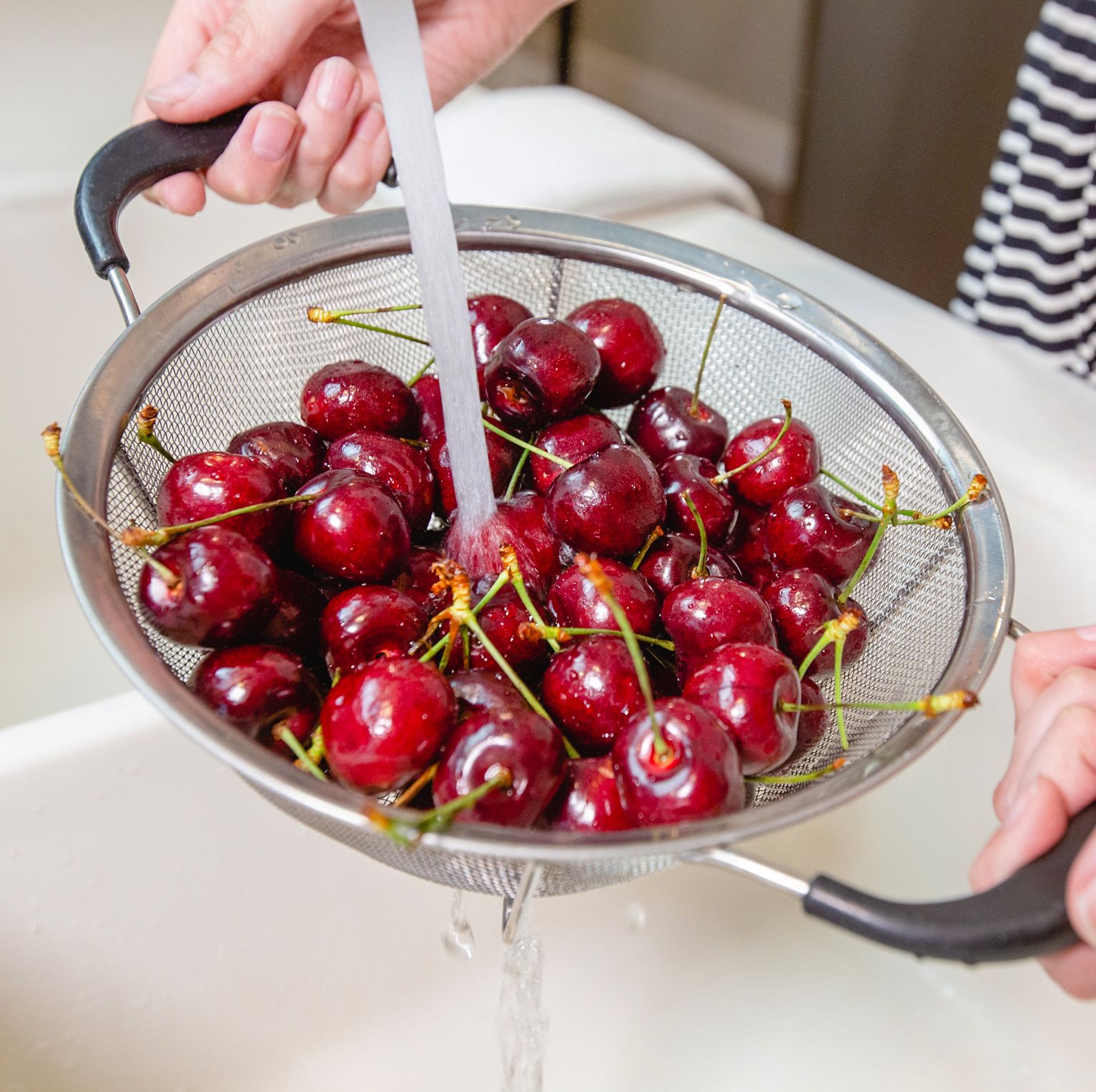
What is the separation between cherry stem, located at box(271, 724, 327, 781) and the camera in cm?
50

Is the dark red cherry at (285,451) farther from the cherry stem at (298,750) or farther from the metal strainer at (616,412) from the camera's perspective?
the cherry stem at (298,750)

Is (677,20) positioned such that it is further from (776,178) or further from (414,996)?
(414,996)

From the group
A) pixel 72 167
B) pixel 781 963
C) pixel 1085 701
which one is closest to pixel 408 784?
pixel 1085 701

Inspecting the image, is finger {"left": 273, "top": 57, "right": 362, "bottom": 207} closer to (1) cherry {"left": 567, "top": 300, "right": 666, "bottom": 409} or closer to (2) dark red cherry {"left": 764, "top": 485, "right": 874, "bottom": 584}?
(1) cherry {"left": 567, "top": 300, "right": 666, "bottom": 409}

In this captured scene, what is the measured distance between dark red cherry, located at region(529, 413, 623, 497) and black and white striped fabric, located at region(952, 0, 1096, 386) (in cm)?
60

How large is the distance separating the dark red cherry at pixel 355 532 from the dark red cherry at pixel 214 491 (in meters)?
0.03

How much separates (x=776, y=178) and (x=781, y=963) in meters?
1.52

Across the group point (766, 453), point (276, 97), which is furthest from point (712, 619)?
point (276, 97)

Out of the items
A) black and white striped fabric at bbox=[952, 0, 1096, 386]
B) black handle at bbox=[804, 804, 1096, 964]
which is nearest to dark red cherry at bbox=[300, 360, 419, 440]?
black handle at bbox=[804, 804, 1096, 964]

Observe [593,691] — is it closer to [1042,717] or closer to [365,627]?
[365,627]

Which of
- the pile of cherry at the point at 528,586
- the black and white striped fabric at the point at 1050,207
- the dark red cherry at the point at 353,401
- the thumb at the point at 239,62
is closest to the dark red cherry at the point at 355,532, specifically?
the pile of cherry at the point at 528,586

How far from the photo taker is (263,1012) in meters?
0.85

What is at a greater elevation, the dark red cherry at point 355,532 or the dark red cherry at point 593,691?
the dark red cherry at point 355,532

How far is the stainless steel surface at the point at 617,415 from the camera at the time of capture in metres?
0.47
